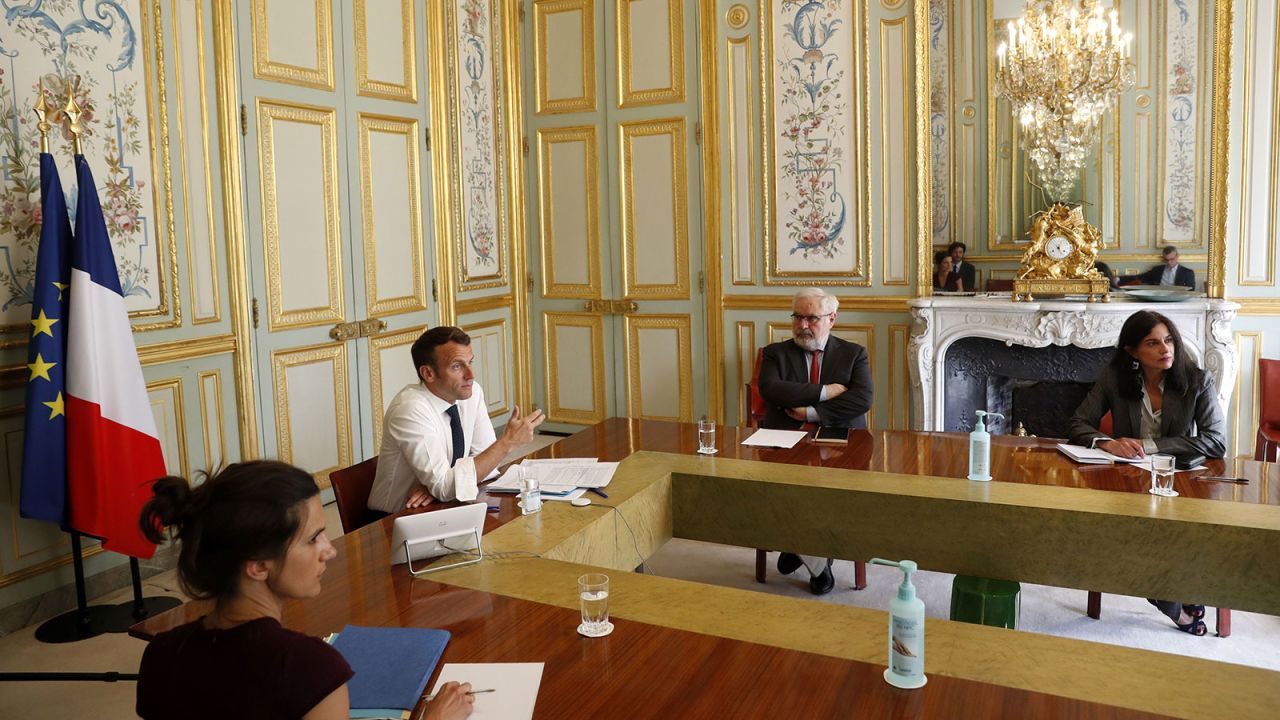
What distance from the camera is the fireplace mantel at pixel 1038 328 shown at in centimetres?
476

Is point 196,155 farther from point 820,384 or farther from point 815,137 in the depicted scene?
point 815,137

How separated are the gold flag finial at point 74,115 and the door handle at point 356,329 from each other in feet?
5.12

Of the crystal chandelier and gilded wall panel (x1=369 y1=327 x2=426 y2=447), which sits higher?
the crystal chandelier

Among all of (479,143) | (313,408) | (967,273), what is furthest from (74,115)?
(967,273)

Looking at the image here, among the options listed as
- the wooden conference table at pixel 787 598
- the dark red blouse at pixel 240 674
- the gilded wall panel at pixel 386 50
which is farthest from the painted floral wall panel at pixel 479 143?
the dark red blouse at pixel 240 674

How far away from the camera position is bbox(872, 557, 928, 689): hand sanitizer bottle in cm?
155

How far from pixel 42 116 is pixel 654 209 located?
345 cm

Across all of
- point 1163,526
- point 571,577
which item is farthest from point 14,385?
point 1163,526

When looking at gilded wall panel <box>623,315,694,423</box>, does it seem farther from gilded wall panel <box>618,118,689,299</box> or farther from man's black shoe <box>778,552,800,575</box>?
man's black shoe <box>778,552,800,575</box>

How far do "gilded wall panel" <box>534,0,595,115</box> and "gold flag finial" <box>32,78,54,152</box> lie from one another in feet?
10.7

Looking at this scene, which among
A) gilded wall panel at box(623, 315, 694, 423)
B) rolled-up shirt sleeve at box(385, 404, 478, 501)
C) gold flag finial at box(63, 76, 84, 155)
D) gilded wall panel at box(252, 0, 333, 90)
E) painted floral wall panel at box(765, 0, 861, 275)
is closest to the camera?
rolled-up shirt sleeve at box(385, 404, 478, 501)

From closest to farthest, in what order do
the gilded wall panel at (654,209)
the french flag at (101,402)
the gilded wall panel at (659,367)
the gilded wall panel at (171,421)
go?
the french flag at (101,402)
the gilded wall panel at (171,421)
the gilded wall panel at (654,209)
the gilded wall panel at (659,367)

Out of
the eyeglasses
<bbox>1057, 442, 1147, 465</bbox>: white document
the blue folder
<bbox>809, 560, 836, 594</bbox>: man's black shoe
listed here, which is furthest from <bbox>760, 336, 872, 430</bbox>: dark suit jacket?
the blue folder

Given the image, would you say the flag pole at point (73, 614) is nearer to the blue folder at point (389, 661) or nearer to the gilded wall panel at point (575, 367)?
the blue folder at point (389, 661)
